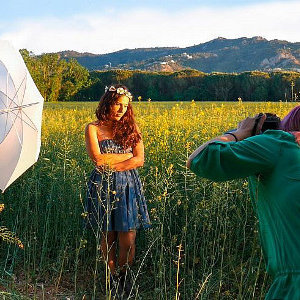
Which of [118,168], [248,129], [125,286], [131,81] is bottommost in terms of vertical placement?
[125,286]

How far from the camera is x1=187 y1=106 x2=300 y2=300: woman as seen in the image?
1.48m

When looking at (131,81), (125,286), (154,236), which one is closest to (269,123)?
(154,236)

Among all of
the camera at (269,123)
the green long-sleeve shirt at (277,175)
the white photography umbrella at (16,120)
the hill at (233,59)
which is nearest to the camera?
the green long-sleeve shirt at (277,175)

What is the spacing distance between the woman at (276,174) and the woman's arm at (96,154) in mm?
2102

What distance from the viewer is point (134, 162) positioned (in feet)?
12.1

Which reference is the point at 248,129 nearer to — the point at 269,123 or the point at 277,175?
the point at 269,123

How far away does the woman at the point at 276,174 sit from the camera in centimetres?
148

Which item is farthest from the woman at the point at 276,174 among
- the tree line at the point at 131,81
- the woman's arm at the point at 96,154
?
the tree line at the point at 131,81

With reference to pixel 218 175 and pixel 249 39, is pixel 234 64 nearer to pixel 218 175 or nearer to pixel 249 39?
pixel 249 39

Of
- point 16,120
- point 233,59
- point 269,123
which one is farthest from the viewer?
point 233,59

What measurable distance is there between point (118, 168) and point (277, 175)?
7.31 ft

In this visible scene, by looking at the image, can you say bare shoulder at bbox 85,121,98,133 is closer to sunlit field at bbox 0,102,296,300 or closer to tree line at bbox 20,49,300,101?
sunlit field at bbox 0,102,296,300

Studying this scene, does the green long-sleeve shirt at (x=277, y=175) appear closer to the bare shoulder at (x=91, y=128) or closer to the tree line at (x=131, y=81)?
the bare shoulder at (x=91, y=128)

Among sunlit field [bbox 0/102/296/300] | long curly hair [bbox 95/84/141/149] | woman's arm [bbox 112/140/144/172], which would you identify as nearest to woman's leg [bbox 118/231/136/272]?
sunlit field [bbox 0/102/296/300]
